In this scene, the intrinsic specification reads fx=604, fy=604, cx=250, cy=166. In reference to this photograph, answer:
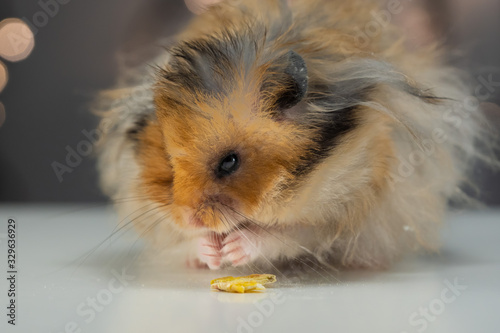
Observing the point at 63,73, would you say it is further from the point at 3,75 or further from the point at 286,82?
the point at 286,82

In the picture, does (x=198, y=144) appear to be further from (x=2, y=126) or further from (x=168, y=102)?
(x=2, y=126)

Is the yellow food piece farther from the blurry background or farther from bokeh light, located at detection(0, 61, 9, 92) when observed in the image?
bokeh light, located at detection(0, 61, 9, 92)

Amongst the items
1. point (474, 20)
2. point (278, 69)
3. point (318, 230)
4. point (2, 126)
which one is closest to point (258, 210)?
point (318, 230)

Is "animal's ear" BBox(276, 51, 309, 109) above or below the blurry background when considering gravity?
below

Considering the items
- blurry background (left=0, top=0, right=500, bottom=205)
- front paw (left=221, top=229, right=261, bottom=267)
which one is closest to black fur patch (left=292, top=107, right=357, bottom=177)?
front paw (left=221, top=229, right=261, bottom=267)

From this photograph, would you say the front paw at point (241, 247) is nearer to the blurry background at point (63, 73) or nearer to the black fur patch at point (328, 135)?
the black fur patch at point (328, 135)

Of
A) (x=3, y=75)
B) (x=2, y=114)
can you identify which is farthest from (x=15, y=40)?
(x=2, y=114)
